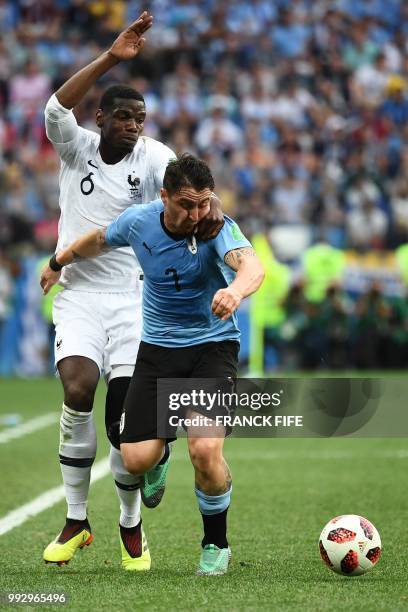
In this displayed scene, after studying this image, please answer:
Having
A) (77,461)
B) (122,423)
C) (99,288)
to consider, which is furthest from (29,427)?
(122,423)

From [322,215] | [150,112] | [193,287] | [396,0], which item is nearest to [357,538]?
[193,287]

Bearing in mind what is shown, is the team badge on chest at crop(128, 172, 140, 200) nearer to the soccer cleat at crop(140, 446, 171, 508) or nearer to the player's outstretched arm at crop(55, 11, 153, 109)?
the player's outstretched arm at crop(55, 11, 153, 109)

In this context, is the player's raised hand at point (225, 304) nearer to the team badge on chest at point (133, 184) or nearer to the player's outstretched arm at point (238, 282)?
the player's outstretched arm at point (238, 282)

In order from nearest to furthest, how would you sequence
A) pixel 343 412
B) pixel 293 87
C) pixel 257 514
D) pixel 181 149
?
pixel 343 412
pixel 257 514
pixel 181 149
pixel 293 87

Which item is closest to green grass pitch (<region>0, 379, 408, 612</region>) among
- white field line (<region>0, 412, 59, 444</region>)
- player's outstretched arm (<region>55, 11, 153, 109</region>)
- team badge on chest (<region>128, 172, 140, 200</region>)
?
white field line (<region>0, 412, 59, 444</region>)

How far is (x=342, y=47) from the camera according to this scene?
23.5 meters

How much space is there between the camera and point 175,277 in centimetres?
628

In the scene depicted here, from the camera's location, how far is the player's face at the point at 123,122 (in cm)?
691

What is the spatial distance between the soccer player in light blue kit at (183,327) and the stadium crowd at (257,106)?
13658mm

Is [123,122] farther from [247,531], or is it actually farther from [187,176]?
[247,531]

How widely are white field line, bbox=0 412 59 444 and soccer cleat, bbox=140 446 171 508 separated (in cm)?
602

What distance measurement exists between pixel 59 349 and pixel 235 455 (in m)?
5.27

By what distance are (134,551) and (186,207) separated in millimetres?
1846

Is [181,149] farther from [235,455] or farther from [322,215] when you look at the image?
[235,455]
